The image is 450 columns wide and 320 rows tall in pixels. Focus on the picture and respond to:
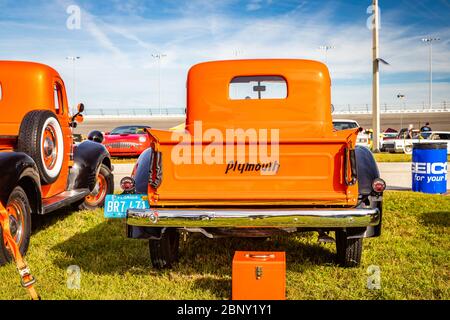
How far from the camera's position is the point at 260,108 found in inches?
218

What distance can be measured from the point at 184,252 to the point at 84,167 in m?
2.58

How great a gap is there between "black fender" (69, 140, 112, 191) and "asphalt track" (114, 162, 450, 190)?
361 cm

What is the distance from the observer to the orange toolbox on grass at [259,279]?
3.79 metres

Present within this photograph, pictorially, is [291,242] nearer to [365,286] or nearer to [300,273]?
[300,273]

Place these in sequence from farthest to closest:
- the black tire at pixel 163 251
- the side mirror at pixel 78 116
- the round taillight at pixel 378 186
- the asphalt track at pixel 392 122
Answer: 1. the asphalt track at pixel 392 122
2. the side mirror at pixel 78 116
3. the black tire at pixel 163 251
4. the round taillight at pixel 378 186

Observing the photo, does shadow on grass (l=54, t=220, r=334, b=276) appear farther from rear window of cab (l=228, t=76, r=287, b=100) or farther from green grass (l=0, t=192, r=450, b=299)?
rear window of cab (l=228, t=76, r=287, b=100)

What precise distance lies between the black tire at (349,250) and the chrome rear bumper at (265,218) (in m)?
0.73

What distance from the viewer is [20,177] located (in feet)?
16.3

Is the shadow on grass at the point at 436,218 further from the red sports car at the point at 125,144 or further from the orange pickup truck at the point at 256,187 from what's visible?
the red sports car at the point at 125,144

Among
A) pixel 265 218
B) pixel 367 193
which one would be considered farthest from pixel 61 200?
pixel 367 193

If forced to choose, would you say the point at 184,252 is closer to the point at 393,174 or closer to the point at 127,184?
the point at 127,184

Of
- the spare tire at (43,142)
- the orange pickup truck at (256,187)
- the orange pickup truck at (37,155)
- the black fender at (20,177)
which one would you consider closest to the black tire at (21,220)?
the orange pickup truck at (37,155)

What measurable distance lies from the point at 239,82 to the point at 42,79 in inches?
105
